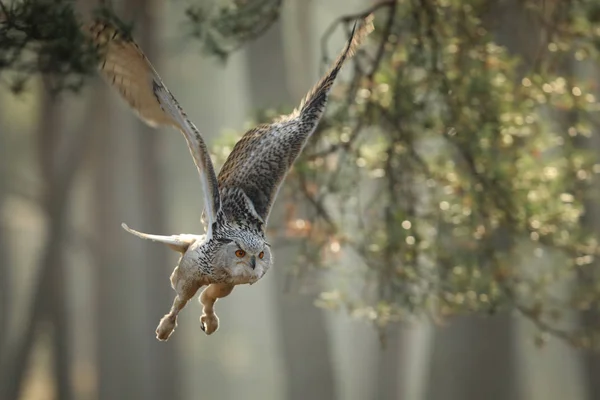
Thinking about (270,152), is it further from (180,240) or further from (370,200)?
(370,200)

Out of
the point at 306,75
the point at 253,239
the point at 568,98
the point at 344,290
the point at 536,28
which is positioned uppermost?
the point at 306,75

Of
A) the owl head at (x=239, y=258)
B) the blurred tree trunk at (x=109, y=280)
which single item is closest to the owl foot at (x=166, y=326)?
the owl head at (x=239, y=258)

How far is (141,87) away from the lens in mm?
4543

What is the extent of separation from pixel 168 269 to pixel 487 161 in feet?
41.8

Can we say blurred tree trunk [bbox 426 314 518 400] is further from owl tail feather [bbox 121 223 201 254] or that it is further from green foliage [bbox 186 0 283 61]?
owl tail feather [bbox 121 223 201 254]

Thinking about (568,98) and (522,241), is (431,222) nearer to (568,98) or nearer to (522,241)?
(522,241)

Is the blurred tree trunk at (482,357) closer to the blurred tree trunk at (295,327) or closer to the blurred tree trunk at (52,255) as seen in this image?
the blurred tree trunk at (295,327)

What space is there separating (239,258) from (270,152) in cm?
113

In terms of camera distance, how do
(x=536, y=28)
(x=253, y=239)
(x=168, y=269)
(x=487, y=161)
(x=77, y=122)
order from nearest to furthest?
(x=253, y=239) < (x=487, y=161) < (x=536, y=28) < (x=77, y=122) < (x=168, y=269)

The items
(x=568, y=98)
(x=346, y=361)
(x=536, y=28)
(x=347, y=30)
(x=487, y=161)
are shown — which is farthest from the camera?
(x=346, y=361)

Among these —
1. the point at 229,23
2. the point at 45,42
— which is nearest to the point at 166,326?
the point at 45,42

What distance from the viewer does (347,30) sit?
21.3 ft

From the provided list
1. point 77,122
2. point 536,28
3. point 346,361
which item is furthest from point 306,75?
point 346,361

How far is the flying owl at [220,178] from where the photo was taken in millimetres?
4016
